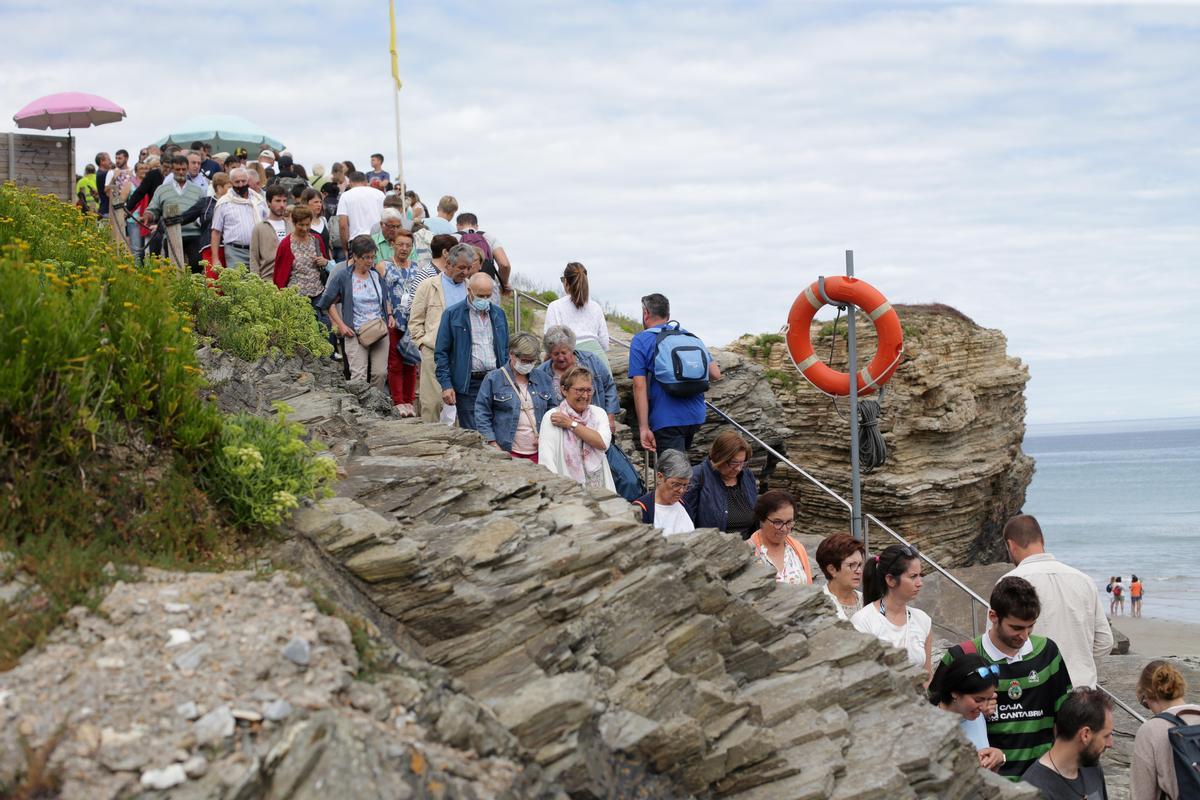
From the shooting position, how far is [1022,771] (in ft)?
24.2

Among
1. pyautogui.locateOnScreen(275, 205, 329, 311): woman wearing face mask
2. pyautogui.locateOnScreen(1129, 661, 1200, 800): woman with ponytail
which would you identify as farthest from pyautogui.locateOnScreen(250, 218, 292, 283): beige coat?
pyautogui.locateOnScreen(1129, 661, 1200, 800): woman with ponytail

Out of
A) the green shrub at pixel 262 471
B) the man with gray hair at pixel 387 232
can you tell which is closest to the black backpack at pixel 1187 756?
the green shrub at pixel 262 471

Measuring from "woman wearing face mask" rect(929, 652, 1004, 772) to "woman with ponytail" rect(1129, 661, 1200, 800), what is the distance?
33.2 inches

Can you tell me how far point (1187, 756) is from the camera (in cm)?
632

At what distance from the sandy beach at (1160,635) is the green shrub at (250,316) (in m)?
23.8

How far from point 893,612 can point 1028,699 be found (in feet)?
3.24

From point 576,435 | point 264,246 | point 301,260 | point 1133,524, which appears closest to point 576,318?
point 576,435

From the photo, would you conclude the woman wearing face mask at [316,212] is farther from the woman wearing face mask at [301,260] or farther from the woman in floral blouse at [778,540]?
the woman in floral blouse at [778,540]

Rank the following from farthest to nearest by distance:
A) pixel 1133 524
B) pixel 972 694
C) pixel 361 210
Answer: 1. pixel 1133 524
2. pixel 361 210
3. pixel 972 694

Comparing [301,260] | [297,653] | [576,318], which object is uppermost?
[301,260]

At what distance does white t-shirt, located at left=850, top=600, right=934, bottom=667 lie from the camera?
25.4 ft

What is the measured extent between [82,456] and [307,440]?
1.74 meters

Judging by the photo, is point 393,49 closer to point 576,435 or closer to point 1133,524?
point 576,435

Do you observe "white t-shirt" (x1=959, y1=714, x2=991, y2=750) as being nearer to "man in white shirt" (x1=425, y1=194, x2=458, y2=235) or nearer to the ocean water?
"man in white shirt" (x1=425, y1=194, x2=458, y2=235)
